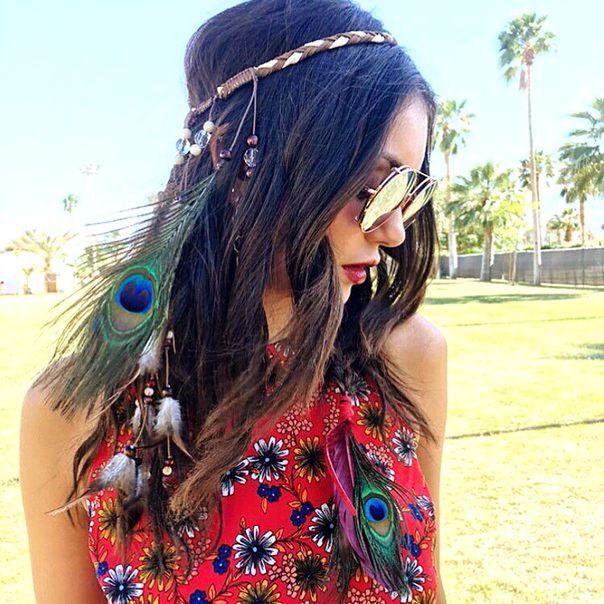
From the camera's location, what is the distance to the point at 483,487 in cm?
452

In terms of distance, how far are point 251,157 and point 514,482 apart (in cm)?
418

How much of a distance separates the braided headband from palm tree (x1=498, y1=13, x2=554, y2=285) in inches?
1218

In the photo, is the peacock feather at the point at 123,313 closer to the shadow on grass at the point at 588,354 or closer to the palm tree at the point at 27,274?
the shadow on grass at the point at 588,354

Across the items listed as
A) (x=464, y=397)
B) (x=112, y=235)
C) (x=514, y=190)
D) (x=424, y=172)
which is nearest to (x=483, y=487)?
(x=464, y=397)

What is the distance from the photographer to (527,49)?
1188 inches

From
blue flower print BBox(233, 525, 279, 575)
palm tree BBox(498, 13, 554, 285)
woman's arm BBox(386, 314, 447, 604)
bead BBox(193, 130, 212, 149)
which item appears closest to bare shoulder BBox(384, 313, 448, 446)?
woman's arm BBox(386, 314, 447, 604)

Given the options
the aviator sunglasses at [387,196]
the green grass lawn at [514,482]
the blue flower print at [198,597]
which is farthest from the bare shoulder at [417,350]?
the green grass lawn at [514,482]

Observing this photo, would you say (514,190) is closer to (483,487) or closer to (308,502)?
(483,487)

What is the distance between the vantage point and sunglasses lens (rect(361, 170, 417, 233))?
3.43 ft

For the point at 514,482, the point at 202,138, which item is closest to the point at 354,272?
the point at 202,138

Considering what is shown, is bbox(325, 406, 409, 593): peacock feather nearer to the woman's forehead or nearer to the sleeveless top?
the sleeveless top

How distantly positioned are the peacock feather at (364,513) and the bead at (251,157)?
19.7 inches

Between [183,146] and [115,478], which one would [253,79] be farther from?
[115,478]

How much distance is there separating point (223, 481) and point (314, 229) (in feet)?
1.47
